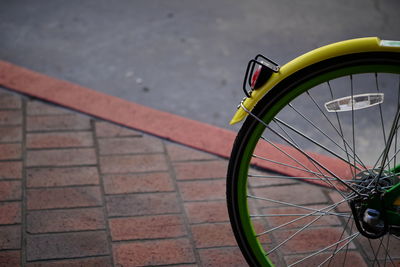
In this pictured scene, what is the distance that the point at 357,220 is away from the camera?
2223mm

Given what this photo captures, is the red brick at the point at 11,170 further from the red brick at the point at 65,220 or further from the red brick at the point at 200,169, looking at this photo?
the red brick at the point at 200,169

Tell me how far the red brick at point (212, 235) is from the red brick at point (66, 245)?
1.32ft

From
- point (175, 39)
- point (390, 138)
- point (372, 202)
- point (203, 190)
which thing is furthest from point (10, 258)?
point (175, 39)

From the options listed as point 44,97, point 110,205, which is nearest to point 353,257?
point 110,205

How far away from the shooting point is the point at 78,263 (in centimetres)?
257

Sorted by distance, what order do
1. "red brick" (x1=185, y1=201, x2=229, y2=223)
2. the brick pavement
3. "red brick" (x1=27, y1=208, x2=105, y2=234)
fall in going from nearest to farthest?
1. the brick pavement
2. "red brick" (x1=27, y1=208, x2=105, y2=234)
3. "red brick" (x1=185, y1=201, x2=229, y2=223)

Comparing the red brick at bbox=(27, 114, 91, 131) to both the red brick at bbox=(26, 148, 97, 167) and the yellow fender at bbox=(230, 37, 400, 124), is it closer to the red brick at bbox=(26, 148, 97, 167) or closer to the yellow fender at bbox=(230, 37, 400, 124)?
the red brick at bbox=(26, 148, 97, 167)

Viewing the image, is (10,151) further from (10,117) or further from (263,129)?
(263,129)

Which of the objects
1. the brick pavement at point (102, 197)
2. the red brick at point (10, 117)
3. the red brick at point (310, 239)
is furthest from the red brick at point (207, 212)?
the red brick at point (10, 117)

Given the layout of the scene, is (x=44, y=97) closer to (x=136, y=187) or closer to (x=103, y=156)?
(x=103, y=156)

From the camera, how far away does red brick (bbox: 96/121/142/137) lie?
11.4 feet

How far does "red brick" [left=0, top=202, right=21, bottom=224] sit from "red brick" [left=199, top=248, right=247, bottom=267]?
2.77ft

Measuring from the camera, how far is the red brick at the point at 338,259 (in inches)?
104

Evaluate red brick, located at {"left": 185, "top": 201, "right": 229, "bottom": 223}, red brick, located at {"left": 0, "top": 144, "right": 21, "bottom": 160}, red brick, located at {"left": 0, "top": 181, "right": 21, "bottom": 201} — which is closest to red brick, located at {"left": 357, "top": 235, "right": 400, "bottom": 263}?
red brick, located at {"left": 185, "top": 201, "right": 229, "bottom": 223}
